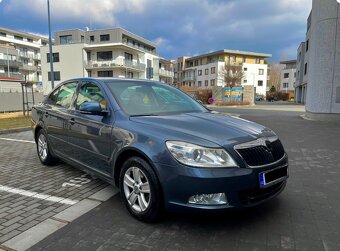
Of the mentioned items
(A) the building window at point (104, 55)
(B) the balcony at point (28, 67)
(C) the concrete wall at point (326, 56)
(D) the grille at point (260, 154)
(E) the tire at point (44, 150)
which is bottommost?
(E) the tire at point (44, 150)

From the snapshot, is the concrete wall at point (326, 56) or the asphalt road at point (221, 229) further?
the concrete wall at point (326, 56)

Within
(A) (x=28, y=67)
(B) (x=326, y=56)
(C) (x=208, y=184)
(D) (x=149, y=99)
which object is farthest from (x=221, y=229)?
(A) (x=28, y=67)

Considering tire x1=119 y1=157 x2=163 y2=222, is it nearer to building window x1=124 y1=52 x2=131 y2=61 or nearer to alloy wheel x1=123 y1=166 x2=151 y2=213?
alloy wheel x1=123 y1=166 x2=151 y2=213

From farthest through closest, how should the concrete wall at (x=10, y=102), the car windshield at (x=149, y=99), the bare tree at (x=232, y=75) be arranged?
1. the bare tree at (x=232, y=75)
2. the concrete wall at (x=10, y=102)
3. the car windshield at (x=149, y=99)

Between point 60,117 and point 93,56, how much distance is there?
161ft

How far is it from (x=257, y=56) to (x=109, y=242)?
246 ft

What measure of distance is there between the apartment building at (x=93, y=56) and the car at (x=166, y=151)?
151 feet

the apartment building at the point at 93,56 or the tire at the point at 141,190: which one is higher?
the apartment building at the point at 93,56

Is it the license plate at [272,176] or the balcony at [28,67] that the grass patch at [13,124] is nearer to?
the license plate at [272,176]

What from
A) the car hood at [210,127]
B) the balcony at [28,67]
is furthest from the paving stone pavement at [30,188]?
the balcony at [28,67]

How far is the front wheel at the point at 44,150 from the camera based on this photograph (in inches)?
221

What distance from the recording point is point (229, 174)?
2.82 m

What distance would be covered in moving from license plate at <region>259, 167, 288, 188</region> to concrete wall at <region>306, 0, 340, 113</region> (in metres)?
12.7

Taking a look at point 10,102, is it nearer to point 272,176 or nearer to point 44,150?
point 44,150
